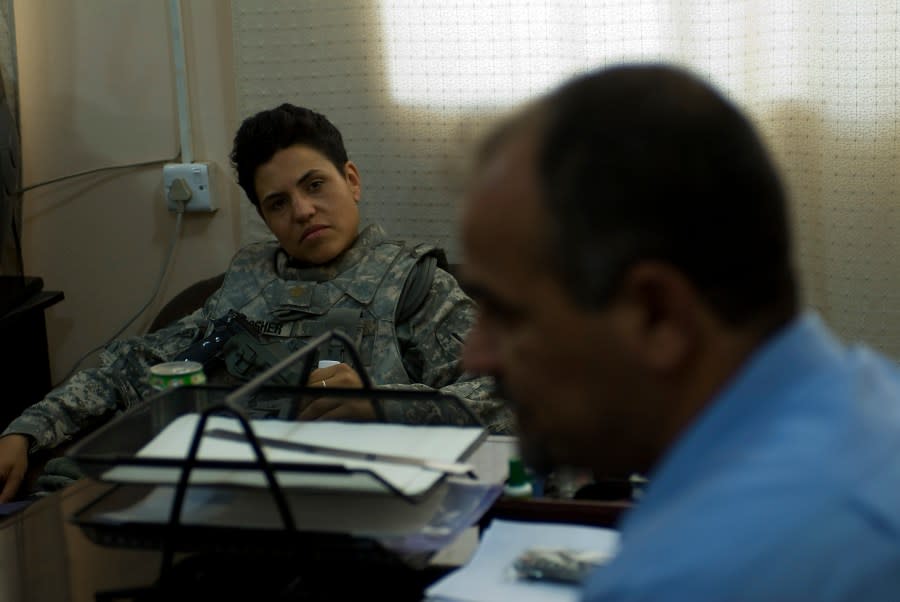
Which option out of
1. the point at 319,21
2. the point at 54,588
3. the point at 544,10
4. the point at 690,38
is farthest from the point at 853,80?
the point at 54,588

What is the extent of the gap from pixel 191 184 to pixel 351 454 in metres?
1.65

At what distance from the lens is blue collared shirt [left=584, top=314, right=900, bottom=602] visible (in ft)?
1.86

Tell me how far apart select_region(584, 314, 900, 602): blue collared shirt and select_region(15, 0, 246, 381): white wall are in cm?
215

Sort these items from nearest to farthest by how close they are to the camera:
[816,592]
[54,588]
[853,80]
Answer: [816,592] < [54,588] < [853,80]

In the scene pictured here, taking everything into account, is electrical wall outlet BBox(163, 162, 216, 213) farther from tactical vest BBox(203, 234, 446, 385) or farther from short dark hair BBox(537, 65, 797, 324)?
short dark hair BBox(537, 65, 797, 324)

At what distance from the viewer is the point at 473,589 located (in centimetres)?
106

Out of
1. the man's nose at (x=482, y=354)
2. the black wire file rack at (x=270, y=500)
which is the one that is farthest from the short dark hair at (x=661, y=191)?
the black wire file rack at (x=270, y=500)

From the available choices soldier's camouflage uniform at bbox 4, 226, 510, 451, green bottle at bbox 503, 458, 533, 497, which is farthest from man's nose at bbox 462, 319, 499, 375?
soldier's camouflage uniform at bbox 4, 226, 510, 451

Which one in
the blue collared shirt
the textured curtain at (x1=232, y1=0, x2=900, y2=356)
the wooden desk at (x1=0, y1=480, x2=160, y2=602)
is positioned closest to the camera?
the blue collared shirt

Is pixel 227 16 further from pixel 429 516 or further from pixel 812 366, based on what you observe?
pixel 812 366

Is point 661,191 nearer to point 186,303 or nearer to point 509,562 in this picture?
point 509,562

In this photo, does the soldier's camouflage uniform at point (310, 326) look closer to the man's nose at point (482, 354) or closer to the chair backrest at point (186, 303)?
the chair backrest at point (186, 303)

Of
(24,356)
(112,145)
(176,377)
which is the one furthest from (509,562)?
(112,145)

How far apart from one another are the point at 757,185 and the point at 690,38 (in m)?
1.69
